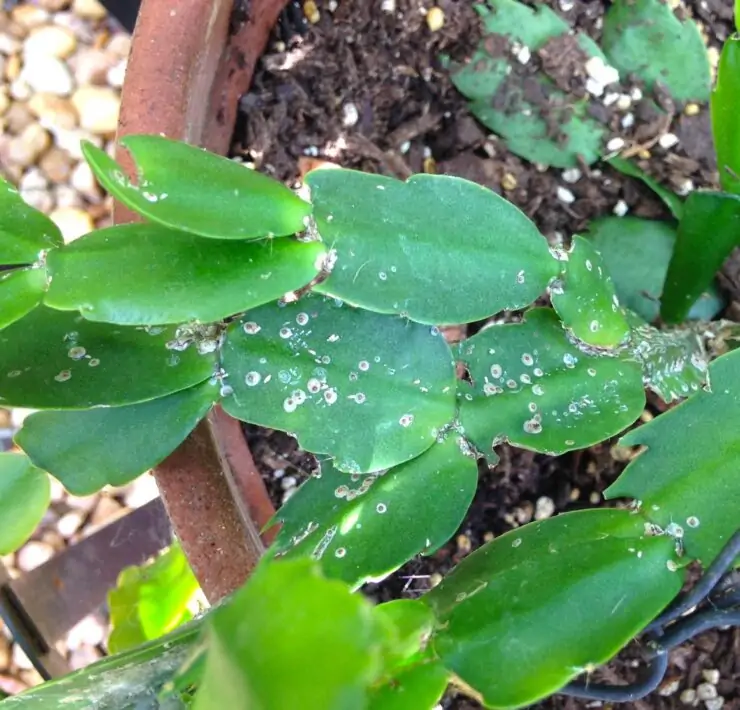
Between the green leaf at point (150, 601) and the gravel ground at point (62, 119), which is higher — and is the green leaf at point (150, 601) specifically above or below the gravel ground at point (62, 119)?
below

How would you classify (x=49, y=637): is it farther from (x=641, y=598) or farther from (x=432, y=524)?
(x=641, y=598)

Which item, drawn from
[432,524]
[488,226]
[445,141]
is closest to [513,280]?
[488,226]

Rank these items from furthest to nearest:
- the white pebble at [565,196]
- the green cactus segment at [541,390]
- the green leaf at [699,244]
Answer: the white pebble at [565,196], the green leaf at [699,244], the green cactus segment at [541,390]

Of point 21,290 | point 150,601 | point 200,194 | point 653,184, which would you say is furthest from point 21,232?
point 653,184

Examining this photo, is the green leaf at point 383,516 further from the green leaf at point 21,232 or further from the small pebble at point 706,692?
the small pebble at point 706,692

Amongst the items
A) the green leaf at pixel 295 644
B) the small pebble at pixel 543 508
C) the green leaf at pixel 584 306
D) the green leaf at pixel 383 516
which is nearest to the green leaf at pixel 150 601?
the green leaf at pixel 383 516

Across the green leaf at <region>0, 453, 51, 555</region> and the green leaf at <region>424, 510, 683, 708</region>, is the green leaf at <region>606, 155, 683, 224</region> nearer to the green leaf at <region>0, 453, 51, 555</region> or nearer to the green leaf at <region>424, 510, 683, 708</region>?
the green leaf at <region>424, 510, 683, 708</region>

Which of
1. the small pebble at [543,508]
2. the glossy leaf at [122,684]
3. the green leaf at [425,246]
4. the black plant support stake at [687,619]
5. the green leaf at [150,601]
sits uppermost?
the green leaf at [425,246]
